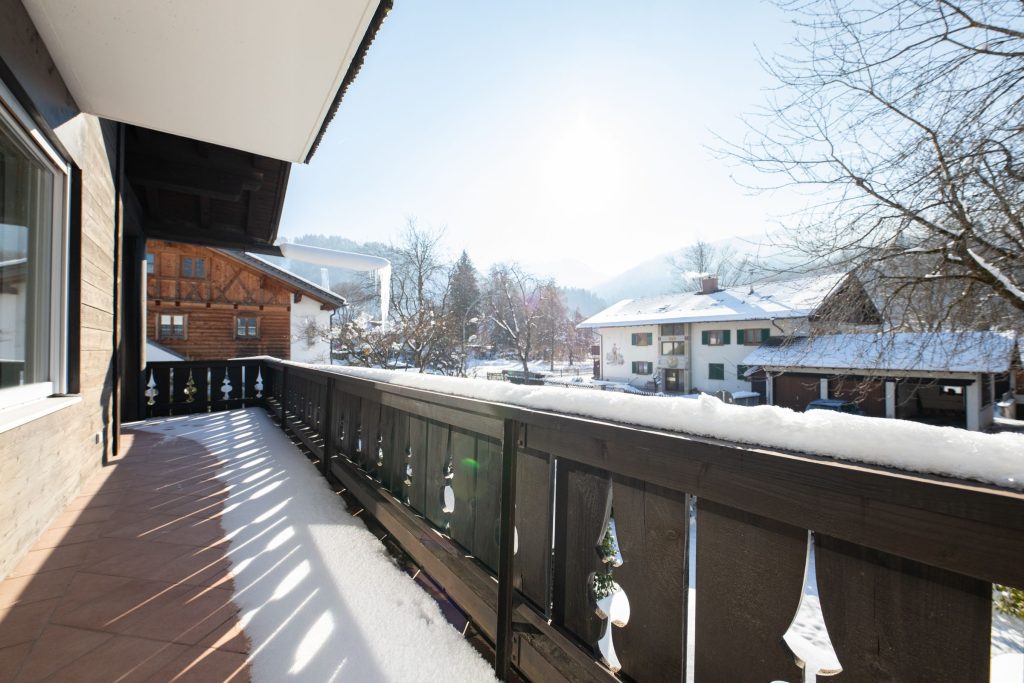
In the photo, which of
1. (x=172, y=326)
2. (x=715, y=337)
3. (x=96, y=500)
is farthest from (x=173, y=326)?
(x=715, y=337)

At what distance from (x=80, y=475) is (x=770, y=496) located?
3938 millimetres

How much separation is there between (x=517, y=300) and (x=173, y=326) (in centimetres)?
1561

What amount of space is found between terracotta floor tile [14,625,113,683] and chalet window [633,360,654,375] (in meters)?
22.9

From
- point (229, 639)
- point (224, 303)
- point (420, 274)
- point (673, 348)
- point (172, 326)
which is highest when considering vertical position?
point (420, 274)

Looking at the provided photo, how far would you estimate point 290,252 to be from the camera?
7.70m

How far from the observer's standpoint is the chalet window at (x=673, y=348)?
2125cm

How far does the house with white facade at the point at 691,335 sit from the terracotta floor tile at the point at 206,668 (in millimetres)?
18320

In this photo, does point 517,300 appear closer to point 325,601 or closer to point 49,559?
point 49,559

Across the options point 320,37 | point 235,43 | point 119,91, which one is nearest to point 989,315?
point 320,37

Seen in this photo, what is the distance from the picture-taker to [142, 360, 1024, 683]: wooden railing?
0.57 m

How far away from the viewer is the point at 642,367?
2325cm

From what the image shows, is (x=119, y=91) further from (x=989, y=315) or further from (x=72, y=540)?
(x=989, y=315)

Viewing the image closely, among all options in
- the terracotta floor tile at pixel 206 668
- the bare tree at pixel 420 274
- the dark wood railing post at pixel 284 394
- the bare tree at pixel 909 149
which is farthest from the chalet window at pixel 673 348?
the terracotta floor tile at pixel 206 668

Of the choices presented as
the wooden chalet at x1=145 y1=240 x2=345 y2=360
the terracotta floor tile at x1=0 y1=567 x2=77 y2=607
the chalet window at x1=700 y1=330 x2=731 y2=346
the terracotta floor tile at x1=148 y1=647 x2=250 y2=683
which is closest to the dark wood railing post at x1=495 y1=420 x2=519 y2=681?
the terracotta floor tile at x1=148 y1=647 x2=250 y2=683
